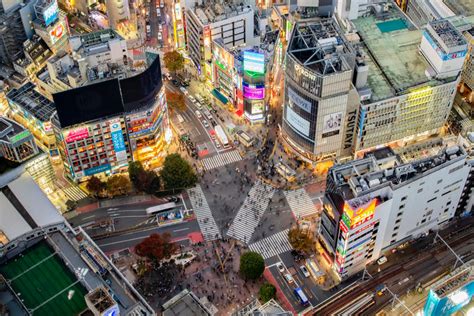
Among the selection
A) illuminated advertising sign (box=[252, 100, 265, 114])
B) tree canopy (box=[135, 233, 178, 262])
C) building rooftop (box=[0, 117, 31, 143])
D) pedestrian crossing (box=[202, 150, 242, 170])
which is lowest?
pedestrian crossing (box=[202, 150, 242, 170])

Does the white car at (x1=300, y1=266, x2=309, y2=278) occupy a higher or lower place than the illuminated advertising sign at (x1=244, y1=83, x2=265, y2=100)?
lower

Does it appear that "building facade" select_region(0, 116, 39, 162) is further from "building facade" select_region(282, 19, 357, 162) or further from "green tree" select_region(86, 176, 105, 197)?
"building facade" select_region(282, 19, 357, 162)

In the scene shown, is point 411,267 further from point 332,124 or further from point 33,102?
point 33,102

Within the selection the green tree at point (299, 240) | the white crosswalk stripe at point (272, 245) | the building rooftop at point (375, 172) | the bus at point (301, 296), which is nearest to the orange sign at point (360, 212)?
the building rooftop at point (375, 172)

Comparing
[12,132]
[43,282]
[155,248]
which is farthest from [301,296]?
[12,132]

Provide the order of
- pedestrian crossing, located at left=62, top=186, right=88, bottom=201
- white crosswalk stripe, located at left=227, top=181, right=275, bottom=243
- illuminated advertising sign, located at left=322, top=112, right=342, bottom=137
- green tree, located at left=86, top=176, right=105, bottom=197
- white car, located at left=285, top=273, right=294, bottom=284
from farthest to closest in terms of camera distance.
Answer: pedestrian crossing, located at left=62, top=186, right=88, bottom=201 → green tree, located at left=86, top=176, right=105, bottom=197 → illuminated advertising sign, located at left=322, top=112, right=342, bottom=137 → white crosswalk stripe, located at left=227, top=181, right=275, bottom=243 → white car, located at left=285, top=273, right=294, bottom=284

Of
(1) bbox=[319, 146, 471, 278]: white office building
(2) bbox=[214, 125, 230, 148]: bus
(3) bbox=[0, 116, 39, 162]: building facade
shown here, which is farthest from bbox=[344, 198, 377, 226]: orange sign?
(3) bbox=[0, 116, 39, 162]: building facade

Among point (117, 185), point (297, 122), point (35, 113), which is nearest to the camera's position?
point (117, 185)
